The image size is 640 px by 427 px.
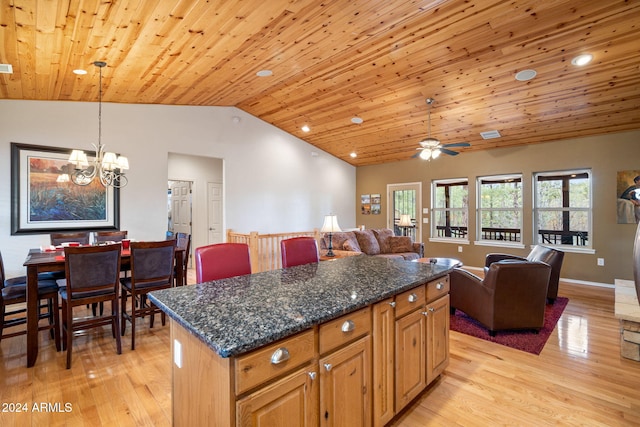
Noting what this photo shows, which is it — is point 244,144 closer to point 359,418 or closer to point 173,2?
point 173,2

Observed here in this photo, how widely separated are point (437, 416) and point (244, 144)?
5727 mm

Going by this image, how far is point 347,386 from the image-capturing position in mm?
1531

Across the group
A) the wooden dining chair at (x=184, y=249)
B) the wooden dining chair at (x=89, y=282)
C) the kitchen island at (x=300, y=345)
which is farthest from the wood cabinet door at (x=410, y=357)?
the wooden dining chair at (x=184, y=249)

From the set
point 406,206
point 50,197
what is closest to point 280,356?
point 50,197

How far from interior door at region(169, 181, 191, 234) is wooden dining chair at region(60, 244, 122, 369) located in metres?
4.35

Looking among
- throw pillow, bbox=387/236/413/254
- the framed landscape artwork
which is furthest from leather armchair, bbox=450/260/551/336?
the framed landscape artwork

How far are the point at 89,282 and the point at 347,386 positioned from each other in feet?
8.43

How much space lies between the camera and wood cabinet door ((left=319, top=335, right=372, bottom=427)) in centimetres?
141

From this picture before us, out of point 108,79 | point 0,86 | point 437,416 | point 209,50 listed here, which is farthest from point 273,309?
point 0,86

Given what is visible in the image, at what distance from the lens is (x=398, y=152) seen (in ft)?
24.2

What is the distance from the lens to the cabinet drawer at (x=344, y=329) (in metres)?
1.41

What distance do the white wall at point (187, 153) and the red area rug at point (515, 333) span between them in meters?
4.34

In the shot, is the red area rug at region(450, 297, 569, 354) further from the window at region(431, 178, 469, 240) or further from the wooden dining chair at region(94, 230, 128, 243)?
the wooden dining chair at region(94, 230, 128, 243)

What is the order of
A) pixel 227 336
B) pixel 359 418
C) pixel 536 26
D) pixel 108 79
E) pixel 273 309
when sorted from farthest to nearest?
pixel 108 79 → pixel 536 26 → pixel 359 418 → pixel 273 309 → pixel 227 336
